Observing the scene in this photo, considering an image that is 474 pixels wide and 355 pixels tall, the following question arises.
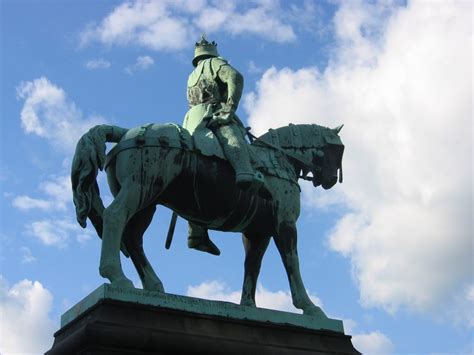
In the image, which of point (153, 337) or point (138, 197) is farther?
point (138, 197)

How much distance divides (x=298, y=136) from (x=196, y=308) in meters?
3.69

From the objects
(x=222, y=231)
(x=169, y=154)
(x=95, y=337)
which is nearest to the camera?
(x=95, y=337)

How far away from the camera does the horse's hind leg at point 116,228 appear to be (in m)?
10.6

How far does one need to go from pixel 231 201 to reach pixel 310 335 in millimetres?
2124

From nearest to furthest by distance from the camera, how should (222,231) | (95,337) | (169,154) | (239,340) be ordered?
(95,337)
(239,340)
(169,154)
(222,231)

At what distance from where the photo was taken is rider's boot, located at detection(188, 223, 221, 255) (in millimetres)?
12578

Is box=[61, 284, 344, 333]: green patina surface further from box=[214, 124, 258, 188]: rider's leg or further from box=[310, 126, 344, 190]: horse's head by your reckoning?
box=[310, 126, 344, 190]: horse's head

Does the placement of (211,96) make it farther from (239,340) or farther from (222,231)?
(239,340)

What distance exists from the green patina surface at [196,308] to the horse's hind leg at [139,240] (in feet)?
3.23

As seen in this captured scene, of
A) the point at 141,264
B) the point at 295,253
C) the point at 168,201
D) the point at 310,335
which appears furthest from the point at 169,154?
the point at 310,335

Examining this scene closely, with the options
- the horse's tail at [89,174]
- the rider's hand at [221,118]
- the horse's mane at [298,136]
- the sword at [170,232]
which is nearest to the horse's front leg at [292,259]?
the horse's mane at [298,136]

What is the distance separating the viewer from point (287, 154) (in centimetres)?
1279

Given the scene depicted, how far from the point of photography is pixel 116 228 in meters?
10.8

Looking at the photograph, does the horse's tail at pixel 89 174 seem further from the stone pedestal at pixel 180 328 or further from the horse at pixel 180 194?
the stone pedestal at pixel 180 328
